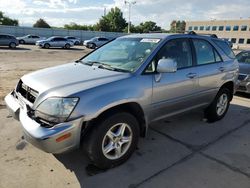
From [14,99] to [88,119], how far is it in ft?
4.58

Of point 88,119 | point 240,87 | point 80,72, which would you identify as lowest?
point 240,87

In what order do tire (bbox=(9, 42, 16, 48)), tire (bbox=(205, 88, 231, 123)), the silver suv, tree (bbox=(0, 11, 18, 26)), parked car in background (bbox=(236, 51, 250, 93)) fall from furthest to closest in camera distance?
tree (bbox=(0, 11, 18, 26)), tire (bbox=(9, 42, 16, 48)), parked car in background (bbox=(236, 51, 250, 93)), tire (bbox=(205, 88, 231, 123)), the silver suv

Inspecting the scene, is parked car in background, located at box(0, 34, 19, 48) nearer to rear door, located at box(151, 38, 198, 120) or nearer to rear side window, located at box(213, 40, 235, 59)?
rear side window, located at box(213, 40, 235, 59)

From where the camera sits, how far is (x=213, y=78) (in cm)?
456

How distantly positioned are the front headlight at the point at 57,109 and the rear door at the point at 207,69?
2416 millimetres

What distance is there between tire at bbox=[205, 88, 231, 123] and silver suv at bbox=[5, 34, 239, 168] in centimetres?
28

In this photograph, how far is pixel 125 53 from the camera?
3887 mm

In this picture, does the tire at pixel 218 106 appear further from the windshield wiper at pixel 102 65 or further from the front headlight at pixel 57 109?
the front headlight at pixel 57 109

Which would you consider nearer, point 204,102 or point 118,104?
point 118,104

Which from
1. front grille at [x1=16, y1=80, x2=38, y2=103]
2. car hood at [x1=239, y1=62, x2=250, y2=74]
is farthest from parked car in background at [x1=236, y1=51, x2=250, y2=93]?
front grille at [x1=16, y1=80, x2=38, y2=103]

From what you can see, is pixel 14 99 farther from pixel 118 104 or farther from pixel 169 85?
pixel 169 85

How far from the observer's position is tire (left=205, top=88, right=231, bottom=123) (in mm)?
4930

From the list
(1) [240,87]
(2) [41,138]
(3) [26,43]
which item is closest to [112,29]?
(3) [26,43]

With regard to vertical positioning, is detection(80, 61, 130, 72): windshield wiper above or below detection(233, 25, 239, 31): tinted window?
below
